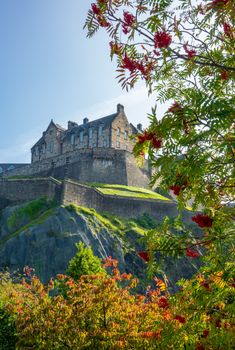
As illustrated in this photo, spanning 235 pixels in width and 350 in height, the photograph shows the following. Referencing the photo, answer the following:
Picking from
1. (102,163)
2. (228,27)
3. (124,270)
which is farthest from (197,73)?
(102,163)

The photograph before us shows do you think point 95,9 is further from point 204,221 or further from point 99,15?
point 204,221

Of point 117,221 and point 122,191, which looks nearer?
point 117,221

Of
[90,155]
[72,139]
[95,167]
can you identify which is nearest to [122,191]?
[95,167]

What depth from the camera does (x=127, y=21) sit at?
5836mm

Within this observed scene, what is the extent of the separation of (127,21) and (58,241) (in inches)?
1277

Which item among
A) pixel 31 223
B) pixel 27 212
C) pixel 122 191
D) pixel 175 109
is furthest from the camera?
pixel 122 191

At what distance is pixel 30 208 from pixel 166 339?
39.4 m

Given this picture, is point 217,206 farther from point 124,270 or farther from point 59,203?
point 59,203

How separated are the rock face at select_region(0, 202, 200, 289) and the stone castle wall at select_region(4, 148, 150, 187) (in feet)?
49.6

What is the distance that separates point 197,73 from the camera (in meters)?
6.82

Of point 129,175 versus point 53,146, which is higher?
point 53,146

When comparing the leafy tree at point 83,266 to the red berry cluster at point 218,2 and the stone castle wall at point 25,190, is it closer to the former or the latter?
the red berry cluster at point 218,2

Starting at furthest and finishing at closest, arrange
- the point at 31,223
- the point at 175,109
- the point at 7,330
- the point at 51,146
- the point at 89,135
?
the point at 51,146, the point at 89,135, the point at 31,223, the point at 7,330, the point at 175,109

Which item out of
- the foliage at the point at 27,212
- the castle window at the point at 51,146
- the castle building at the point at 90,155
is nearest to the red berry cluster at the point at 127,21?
the foliage at the point at 27,212
